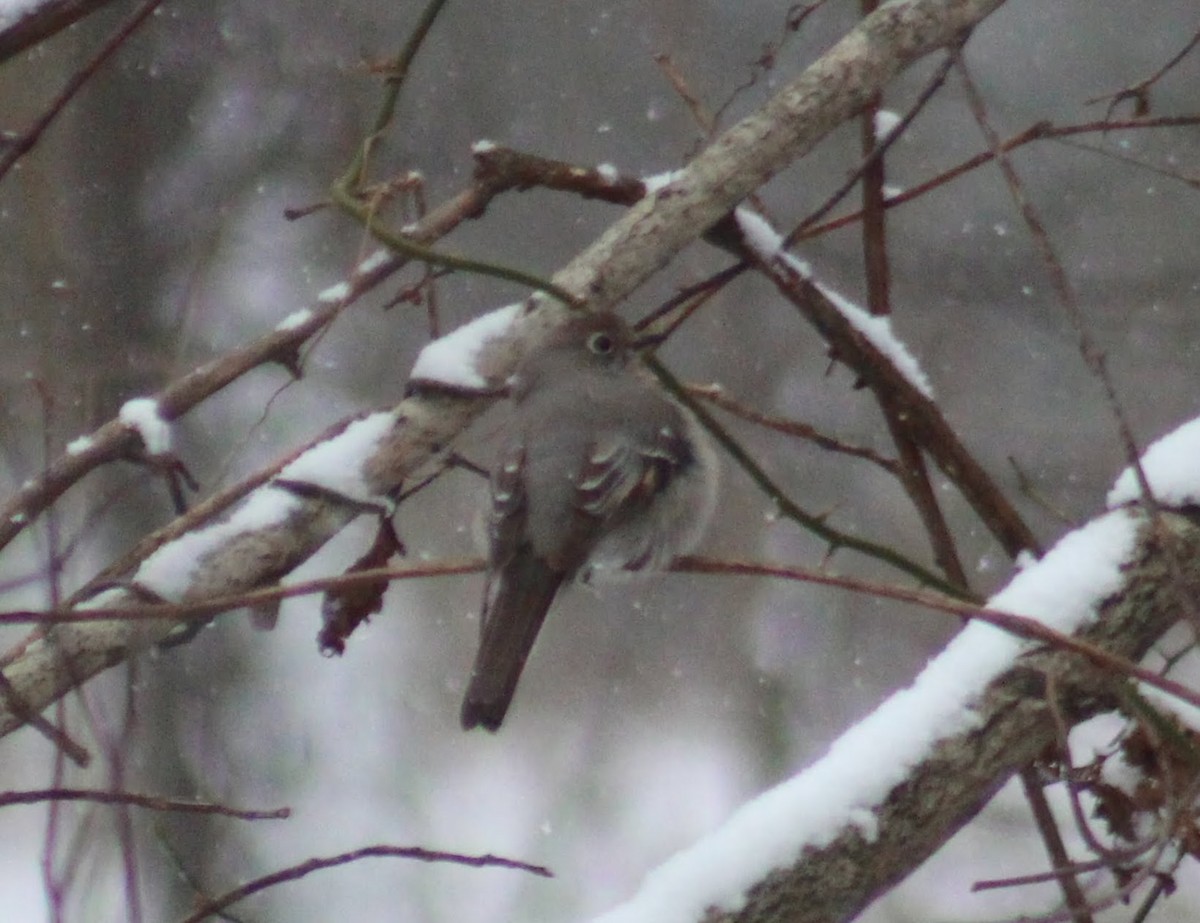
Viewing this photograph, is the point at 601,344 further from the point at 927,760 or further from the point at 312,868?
the point at 312,868

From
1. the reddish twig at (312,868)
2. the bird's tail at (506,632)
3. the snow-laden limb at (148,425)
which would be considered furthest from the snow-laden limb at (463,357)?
the reddish twig at (312,868)

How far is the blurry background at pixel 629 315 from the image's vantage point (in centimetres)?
706

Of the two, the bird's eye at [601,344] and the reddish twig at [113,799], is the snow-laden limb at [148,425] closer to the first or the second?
the bird's eye at [601,344]

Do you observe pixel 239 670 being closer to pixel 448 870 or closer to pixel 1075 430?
pixel 448 870

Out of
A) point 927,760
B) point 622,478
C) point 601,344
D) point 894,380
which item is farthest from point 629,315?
point 927,760

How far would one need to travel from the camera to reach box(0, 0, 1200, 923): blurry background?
7059mm

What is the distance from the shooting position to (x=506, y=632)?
108 inches

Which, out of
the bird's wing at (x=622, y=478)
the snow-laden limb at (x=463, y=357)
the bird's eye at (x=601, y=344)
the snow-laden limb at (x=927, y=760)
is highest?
the bird's eye at (x=601, y=344)

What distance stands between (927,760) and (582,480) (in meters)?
1.05

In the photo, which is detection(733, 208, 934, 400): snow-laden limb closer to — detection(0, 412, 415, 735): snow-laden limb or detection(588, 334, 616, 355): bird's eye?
detection(588, 334, 616, 355): bird's eye

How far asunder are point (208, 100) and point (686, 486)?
16.6 feet

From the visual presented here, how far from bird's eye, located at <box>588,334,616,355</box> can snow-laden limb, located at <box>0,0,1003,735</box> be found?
0.53ft

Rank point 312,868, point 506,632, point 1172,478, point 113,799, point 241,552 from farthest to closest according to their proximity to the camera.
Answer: point 506,632 → point 241,552 → point 1172,478 → point 312,868 → point 113,799

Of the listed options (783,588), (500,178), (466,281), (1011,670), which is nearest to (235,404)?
(466,281)
